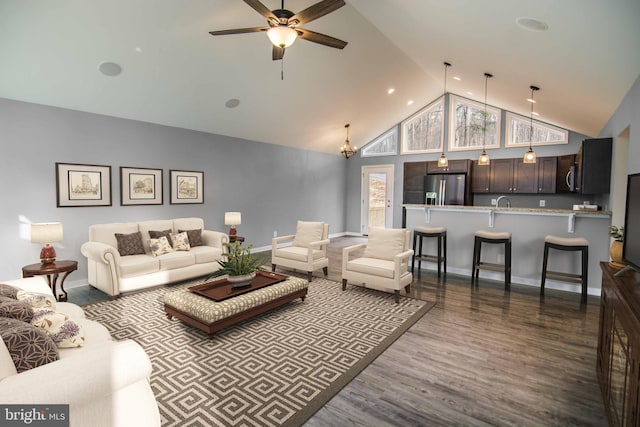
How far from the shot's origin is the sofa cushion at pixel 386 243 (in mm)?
4520

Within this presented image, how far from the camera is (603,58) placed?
292cm

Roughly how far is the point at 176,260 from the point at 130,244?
0.68m

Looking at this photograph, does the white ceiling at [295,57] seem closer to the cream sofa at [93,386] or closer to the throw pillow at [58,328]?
the throw pillow at [58,328]

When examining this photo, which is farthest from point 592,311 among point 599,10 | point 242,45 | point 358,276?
point 242,45

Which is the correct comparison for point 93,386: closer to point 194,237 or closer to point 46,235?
point 46,235

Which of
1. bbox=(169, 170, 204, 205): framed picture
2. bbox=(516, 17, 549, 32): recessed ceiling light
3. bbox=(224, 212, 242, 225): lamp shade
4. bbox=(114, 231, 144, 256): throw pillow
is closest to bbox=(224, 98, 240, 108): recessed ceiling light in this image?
bbox=(169, 170, 204, 205): framed picture

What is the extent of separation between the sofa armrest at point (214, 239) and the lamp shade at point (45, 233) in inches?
81.3

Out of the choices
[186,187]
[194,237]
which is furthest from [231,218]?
[186,187]

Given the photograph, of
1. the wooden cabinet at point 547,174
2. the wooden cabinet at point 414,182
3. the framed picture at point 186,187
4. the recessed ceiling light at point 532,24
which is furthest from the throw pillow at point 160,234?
the wooden cabinet at point 547,174

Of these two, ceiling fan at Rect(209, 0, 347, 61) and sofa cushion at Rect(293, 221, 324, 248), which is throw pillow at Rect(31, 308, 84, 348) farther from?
sofa cushion at Rect(293, 221, 324, 248)

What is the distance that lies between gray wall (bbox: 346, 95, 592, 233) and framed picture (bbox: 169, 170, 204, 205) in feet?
17.1

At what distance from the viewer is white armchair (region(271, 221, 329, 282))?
5073 millimetres

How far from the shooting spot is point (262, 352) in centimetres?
284

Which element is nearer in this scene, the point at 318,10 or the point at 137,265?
the point at 318,10
